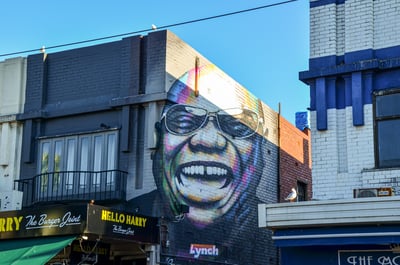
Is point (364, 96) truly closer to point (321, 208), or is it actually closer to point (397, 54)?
point (397, 54)

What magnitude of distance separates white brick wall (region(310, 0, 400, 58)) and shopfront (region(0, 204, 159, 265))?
5.85m

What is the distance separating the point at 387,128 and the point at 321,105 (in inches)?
51.9

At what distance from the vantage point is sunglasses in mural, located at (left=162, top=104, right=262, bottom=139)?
18438 millimetres

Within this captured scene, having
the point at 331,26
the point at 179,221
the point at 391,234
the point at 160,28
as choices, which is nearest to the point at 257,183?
the point at 179,221

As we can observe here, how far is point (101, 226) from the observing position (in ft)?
50.8

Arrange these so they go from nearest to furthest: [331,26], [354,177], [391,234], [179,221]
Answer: [391,234] < [354,177] < [331,26] < [179,221]

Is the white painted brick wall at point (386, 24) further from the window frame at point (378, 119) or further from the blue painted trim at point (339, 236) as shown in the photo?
the blue painted trim at point (339, 236)

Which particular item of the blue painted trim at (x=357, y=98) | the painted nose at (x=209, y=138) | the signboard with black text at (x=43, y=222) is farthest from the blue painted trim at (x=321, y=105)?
the painted nose at (x=209, y=138)

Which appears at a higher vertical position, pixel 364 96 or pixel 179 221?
pixel 364 96

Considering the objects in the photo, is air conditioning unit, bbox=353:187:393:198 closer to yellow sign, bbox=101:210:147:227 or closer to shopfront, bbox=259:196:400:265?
shopfront, bbox=259:196:400:265

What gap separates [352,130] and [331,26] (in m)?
2.14

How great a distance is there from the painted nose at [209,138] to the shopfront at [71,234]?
3.00 meters

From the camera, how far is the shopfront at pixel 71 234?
602 inches

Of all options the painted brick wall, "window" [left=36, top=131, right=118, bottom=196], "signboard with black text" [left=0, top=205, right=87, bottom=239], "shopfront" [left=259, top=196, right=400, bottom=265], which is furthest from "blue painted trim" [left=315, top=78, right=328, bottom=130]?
"window" [left=36, top=131, right=118, bottom=196]
